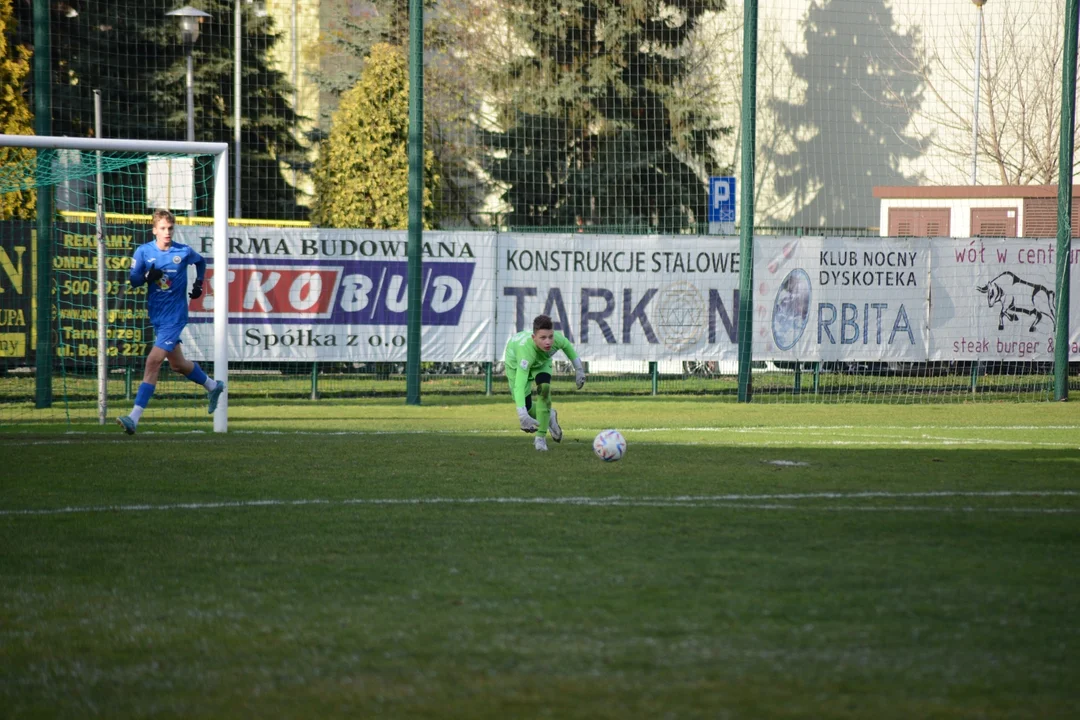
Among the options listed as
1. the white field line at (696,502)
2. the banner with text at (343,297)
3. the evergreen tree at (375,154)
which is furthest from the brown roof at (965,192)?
the white field line at (696,502)

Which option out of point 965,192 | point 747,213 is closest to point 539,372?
point 747,213

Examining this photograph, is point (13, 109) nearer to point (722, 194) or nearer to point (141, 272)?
point (141, 272)

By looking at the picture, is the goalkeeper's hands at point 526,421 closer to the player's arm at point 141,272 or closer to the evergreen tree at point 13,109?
the player's arm at point 141,272

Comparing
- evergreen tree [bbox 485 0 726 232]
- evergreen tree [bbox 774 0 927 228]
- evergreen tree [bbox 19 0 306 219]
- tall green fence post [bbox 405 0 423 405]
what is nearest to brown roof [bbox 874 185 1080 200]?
evergreen tree [bbox 485 0 726 232]

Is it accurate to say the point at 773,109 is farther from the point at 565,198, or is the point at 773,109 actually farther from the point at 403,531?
the point at 403,531

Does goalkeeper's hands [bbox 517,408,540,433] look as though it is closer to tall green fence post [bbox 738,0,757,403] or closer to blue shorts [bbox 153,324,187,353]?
blue shorts [bbox 153,324,187,353]

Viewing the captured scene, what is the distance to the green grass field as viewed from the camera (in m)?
3.98

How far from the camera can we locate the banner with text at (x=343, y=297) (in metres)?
17.5

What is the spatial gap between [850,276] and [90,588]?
604 inches

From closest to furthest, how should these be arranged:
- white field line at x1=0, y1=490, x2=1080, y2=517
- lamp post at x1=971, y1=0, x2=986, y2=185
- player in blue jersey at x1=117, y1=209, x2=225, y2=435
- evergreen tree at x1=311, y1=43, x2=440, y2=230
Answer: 1. white field line at x1=0, y1=490, x2=1080, y2=517
2. player in blue jersey at x1=117, y1=209, x2=225, y2=435
3. evergreen tree at x1=311, y1=43, x2=440, y2=230
4. lamp post at x1=971, y1=0, x2=986, y2=185

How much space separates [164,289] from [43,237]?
417 centimetres

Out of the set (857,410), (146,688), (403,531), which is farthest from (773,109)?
(146,688)

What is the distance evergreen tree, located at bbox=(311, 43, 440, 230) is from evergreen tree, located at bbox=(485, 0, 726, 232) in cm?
346

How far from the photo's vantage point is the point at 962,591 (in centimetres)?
528
